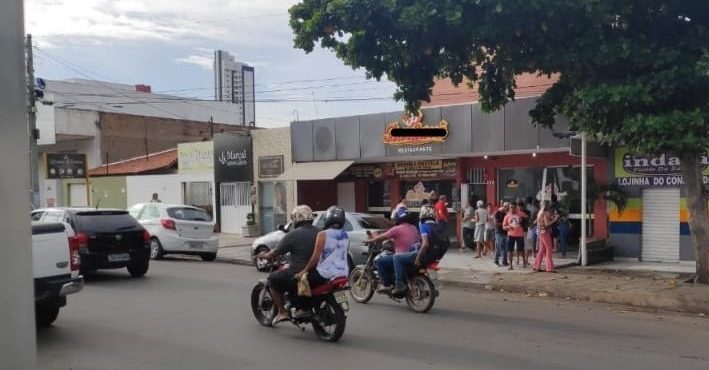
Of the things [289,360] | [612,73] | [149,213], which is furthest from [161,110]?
[289,360]

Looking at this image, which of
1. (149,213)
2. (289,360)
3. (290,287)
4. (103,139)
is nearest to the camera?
(289,360)

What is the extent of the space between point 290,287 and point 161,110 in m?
43.2

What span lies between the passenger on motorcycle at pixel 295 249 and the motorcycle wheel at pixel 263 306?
0.57m

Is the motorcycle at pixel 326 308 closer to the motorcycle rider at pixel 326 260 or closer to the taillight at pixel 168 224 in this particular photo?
the motorcycle rider at pixel 326 260

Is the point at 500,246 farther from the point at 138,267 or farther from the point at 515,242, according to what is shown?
the point at 138,267

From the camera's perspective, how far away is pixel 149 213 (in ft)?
57.9

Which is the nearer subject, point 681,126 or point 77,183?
point 681,126

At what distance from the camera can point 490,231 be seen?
1692 centimetres

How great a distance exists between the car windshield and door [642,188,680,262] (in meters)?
6.14

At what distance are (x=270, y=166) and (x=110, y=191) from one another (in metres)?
11.4

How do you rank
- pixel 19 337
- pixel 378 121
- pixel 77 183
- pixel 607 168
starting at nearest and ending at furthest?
pixel 19 337 < pixel 607 168 < pixel 378 121 < pixel 77 183

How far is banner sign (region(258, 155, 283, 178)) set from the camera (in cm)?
2284

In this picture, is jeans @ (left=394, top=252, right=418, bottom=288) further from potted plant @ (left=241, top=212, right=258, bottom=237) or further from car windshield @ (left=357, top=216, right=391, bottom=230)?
potted plant @ (left=241, top=212, right=258, bottom=237)

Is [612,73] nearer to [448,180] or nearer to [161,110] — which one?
[448,180]
